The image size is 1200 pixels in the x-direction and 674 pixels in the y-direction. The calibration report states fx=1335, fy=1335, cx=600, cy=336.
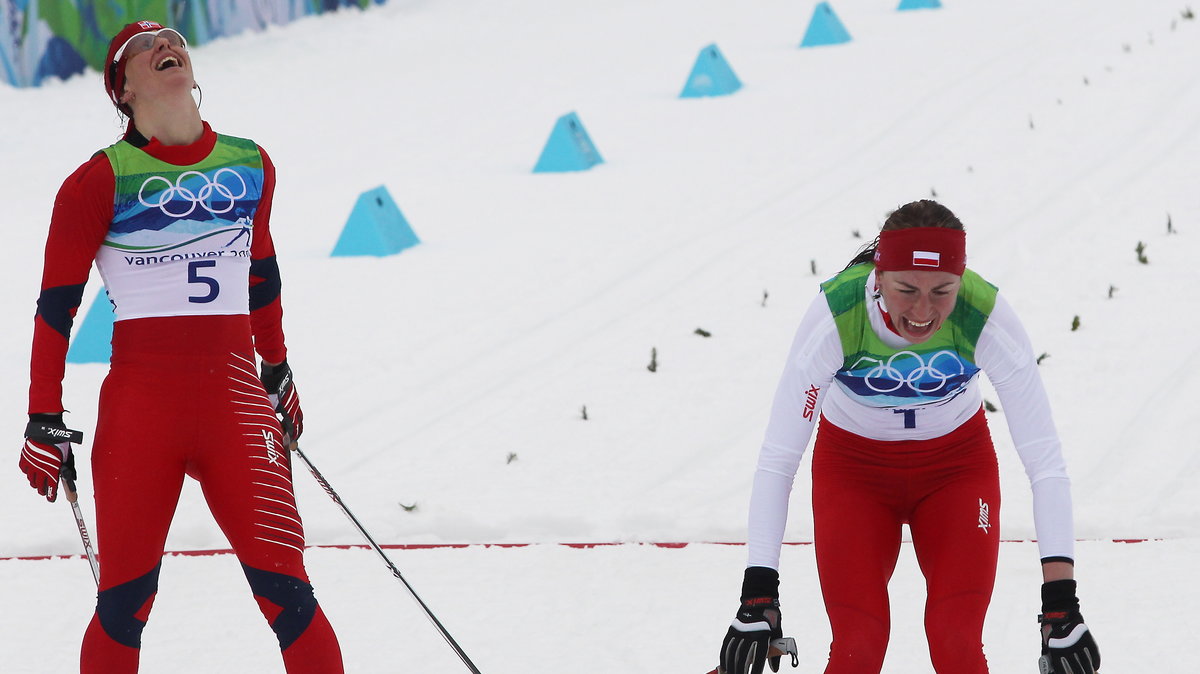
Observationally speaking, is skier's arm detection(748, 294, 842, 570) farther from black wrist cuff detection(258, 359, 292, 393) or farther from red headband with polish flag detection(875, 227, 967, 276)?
black wrist cuff detection(258, 359, 292, 393)

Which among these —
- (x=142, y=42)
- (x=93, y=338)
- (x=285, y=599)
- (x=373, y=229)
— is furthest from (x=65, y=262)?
(x=373, y=229)

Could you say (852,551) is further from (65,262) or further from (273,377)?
(65,262)

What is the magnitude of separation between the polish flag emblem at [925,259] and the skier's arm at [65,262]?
196 cm

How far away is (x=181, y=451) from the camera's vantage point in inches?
132

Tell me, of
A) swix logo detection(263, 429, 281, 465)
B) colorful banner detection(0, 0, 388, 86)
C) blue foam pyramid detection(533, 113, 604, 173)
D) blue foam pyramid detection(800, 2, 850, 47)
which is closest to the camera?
swix logo detection(263, 429, 281, 465)

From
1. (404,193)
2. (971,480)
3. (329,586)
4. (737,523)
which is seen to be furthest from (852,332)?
(404,193)

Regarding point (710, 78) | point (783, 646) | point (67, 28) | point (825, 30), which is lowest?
point (783, 646)

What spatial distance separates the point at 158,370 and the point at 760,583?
159 cm

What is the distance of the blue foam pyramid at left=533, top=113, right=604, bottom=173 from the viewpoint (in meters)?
10.6

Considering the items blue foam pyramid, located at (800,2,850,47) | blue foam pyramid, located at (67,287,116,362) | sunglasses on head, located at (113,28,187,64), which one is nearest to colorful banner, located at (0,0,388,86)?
blue foam pyramid, located at (67,287,116,362)

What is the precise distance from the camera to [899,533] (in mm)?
3539

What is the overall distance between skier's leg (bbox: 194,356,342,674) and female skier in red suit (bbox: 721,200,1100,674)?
1.05 metres

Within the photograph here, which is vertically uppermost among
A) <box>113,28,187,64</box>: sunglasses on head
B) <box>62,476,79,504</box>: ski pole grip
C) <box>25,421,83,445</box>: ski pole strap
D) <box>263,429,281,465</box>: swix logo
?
<box>113,28,187,64</box>: sunglasses on head

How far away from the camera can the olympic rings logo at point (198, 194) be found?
334 cm
